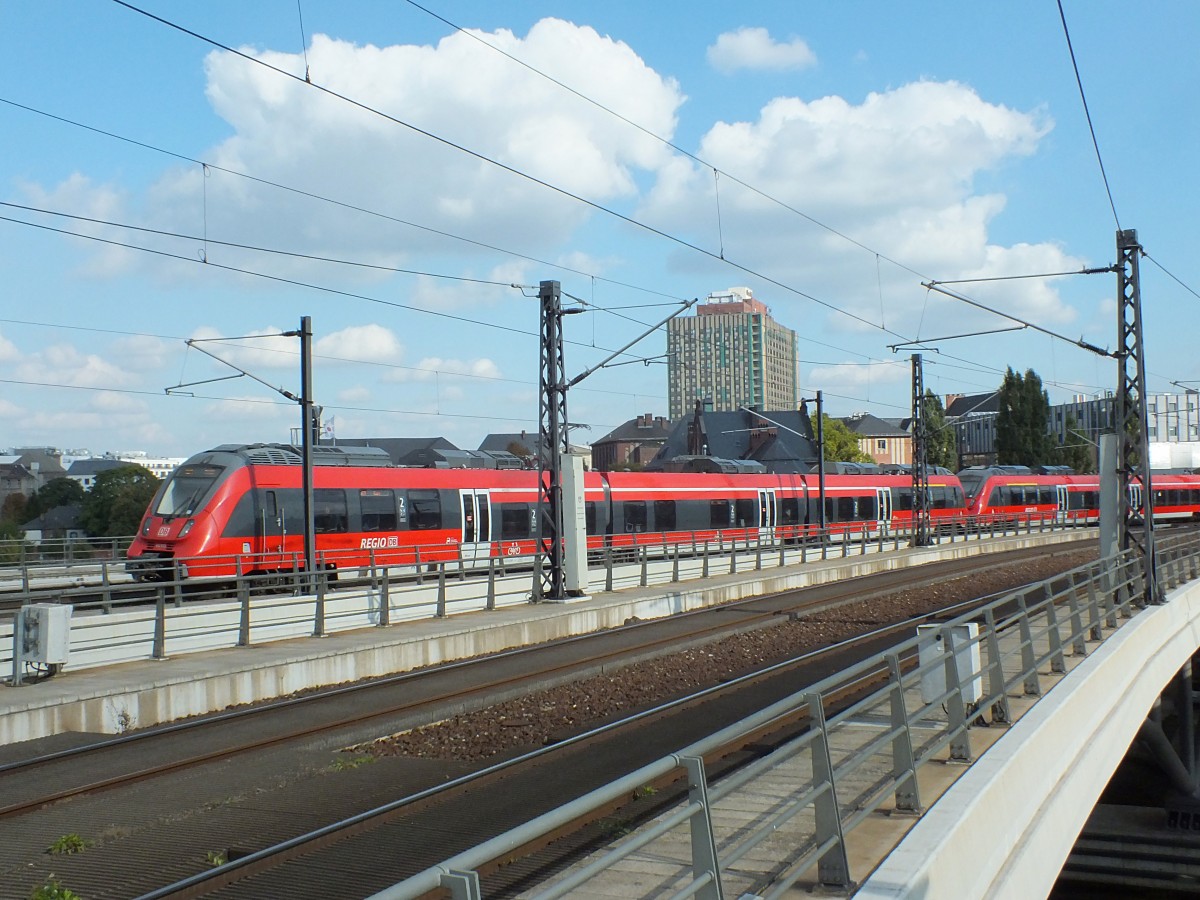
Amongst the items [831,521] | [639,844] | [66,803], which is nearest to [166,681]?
[66,803]

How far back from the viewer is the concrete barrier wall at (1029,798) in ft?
19.7

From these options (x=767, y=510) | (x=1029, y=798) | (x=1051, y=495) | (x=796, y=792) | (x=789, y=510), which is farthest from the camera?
(x=1051, y=495)

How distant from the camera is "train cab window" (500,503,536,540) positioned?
33.7m

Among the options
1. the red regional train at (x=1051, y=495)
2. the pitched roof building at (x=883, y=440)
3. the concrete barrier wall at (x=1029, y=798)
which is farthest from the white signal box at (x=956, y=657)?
the pitched roof building at (x=883, y=440)

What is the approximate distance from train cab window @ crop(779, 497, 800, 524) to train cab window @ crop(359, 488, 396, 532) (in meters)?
19.6

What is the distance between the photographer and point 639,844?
3812 mm

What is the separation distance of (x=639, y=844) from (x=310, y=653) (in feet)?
44.7

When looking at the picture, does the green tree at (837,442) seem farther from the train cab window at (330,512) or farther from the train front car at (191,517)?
the train front car at (191,517)

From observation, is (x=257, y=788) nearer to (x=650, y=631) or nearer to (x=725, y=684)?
(x=725, y=684)

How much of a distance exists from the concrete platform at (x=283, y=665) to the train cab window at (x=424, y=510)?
607 cm

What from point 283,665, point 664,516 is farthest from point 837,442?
point 283,665

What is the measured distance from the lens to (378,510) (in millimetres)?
29969

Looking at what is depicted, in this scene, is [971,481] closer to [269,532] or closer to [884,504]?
[884,504]

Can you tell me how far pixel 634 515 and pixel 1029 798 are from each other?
29.4 metres
